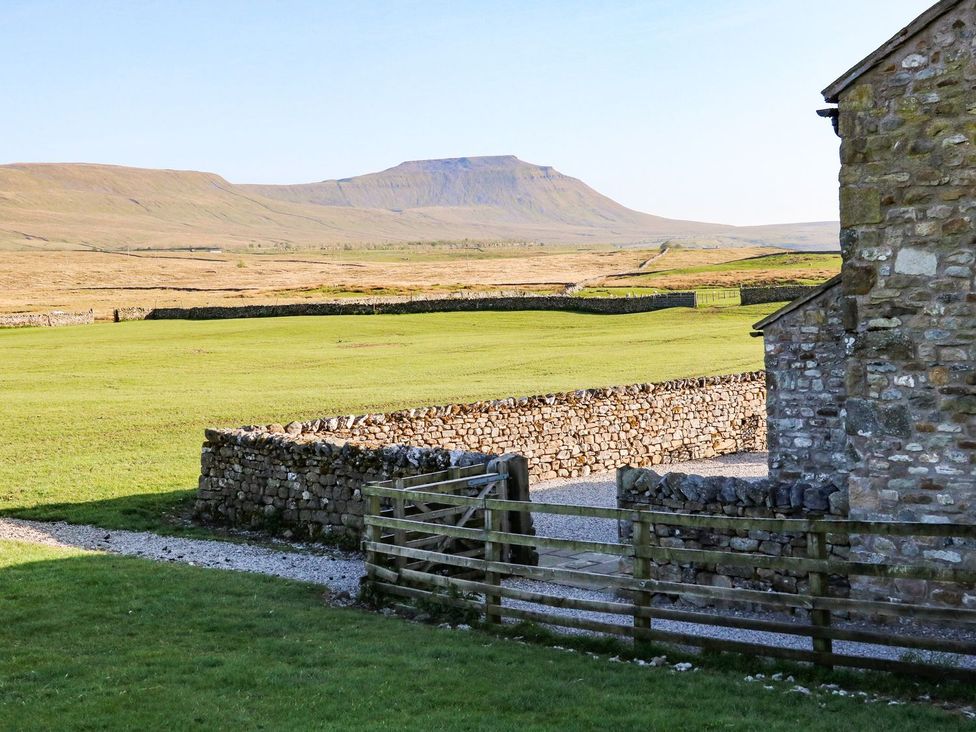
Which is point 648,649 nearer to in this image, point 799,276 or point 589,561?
point 589,561

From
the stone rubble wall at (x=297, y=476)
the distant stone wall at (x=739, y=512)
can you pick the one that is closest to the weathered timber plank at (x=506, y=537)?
the distant stone wall at (x=739, y=512)

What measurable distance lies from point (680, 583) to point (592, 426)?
547 inches

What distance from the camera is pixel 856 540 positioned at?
1186cm

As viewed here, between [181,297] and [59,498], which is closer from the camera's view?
[59,498]

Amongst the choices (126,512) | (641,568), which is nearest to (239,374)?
(126,512)

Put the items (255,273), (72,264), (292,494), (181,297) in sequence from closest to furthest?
(292,494)
(181,297)
(255,273)
(72,264)

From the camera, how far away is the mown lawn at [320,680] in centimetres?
809

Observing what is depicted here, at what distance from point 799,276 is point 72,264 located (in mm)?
122393

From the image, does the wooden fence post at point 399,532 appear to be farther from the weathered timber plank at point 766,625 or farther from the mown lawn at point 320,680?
the weathered timber plank at point 766,625

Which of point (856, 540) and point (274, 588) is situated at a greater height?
point (856, 540)

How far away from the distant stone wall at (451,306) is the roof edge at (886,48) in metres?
55.9

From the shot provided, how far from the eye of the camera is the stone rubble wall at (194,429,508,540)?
53.1 ft

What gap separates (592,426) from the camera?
24.9 m

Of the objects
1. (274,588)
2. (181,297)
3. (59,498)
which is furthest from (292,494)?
(181,297)
